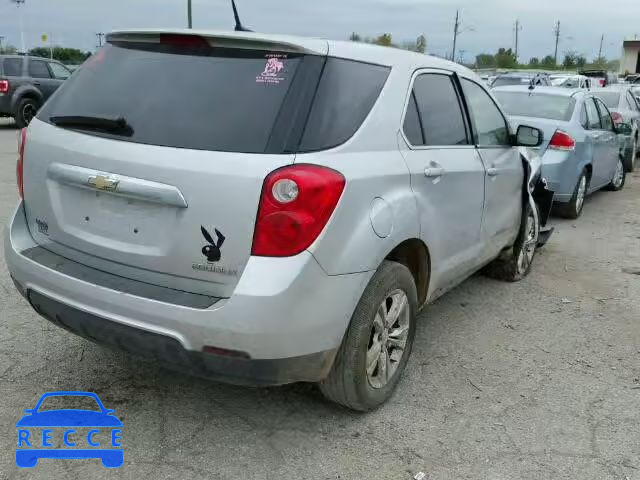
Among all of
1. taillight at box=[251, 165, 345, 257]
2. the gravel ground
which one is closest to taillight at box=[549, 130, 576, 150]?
the gravel ground

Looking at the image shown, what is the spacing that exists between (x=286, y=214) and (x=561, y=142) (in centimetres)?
594

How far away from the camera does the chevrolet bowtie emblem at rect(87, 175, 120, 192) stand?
2.69 m

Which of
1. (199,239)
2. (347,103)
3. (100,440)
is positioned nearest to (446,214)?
(347,103)

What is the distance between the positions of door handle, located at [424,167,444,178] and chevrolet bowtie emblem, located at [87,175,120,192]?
152cm

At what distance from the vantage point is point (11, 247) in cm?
314

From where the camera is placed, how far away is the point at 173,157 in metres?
2.60

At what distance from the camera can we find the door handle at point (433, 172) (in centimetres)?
331

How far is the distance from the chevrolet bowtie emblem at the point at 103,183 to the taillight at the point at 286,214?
66 cm

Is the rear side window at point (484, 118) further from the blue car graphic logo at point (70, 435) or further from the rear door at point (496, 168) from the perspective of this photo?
the blue car graphic logo at point (70, 435)

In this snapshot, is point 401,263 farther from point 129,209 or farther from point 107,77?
point 107,77

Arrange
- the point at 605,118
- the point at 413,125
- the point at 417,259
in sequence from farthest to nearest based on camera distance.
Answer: the point at 605,118, the point at 417,259, the point at 413,125

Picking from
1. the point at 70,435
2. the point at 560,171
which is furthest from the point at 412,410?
the point at 560,171

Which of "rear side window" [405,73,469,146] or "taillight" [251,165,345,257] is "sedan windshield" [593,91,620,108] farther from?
"taillight" [251,165,345,257]

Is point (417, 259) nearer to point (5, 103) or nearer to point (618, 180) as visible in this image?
point (618, 180)
